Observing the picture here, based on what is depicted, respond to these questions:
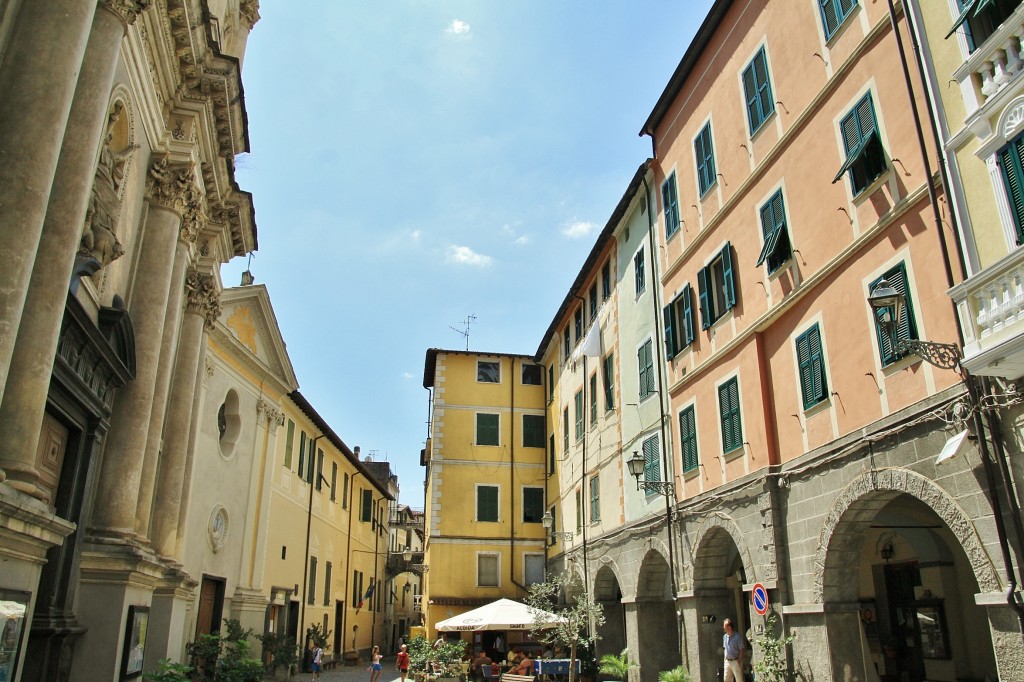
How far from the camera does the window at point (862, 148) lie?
448 inches

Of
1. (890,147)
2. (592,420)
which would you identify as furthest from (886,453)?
(592,420)

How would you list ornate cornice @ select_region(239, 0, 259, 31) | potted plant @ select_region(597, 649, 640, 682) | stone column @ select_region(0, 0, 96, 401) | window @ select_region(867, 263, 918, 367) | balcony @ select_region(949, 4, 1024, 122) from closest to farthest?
stone column @ select_region(0, 0, 96, 401) → balcony @ select_region(949, 4, 1024, 122) → window @ select_region(867, 263, 918, 367) → potted plant @ select_region(597, 649, 640, 682) → ornate cornice @ select_region(239, 0, 259, 31)

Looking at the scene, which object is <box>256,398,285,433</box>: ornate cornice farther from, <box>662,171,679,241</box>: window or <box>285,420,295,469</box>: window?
<box>662,171,679,241</box>: window

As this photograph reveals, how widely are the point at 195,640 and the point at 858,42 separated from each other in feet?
68.6

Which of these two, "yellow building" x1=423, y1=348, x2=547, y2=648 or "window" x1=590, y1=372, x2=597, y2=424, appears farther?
"yellow building" x1=423, y1=348, x2=547, y2=648

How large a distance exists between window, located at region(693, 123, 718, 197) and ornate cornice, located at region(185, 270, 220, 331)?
11.0 metres

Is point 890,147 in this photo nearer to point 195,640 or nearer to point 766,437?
point 766,437

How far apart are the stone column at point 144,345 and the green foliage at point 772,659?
10129mm

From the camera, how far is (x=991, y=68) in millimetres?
8883

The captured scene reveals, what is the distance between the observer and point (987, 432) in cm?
869

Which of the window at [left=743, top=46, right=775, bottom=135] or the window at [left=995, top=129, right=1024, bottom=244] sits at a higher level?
the window at [left=743, top=46, right=775, bottom=135]

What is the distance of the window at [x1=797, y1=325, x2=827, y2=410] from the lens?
12500mm

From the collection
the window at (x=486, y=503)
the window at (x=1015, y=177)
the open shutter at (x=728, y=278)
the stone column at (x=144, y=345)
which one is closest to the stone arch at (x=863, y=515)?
the window at (x=1015, y=177)

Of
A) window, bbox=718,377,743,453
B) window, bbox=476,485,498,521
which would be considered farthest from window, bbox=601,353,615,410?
window, bbox=476,485,498,521
